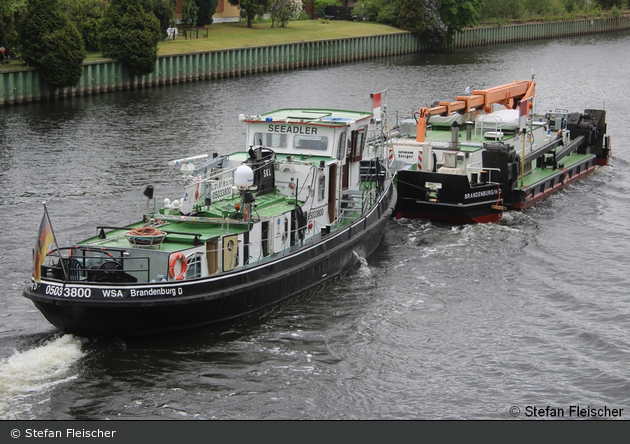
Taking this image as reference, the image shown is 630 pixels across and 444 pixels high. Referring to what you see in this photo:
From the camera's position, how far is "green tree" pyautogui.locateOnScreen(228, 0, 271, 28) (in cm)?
8756

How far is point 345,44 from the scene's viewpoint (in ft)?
284

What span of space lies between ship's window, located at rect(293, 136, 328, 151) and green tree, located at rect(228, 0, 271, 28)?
62.9 metres

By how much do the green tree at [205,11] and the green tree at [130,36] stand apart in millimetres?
19306

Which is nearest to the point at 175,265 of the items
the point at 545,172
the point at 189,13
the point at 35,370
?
the point at 35,370

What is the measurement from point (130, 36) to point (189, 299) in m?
46.2

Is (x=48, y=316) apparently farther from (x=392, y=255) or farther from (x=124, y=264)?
(x=392, y=255)

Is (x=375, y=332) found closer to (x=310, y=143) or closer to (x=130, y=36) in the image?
(x=310, y=143)

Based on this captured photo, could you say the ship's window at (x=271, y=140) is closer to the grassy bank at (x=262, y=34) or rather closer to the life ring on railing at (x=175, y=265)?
the life ring on railing at (x=175, y=265)

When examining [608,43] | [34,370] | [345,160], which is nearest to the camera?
[34,370]

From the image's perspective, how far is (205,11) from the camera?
281ft

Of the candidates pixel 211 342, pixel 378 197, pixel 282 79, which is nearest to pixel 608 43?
pixel 282 79

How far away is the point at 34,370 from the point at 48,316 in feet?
4.46

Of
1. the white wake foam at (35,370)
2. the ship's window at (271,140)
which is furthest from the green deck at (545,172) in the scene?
the white wake foam at (35,370)

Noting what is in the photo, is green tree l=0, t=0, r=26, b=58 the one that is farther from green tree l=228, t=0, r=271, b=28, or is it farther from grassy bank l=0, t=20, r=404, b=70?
green tree l=228, t=0, r=271, b=28
